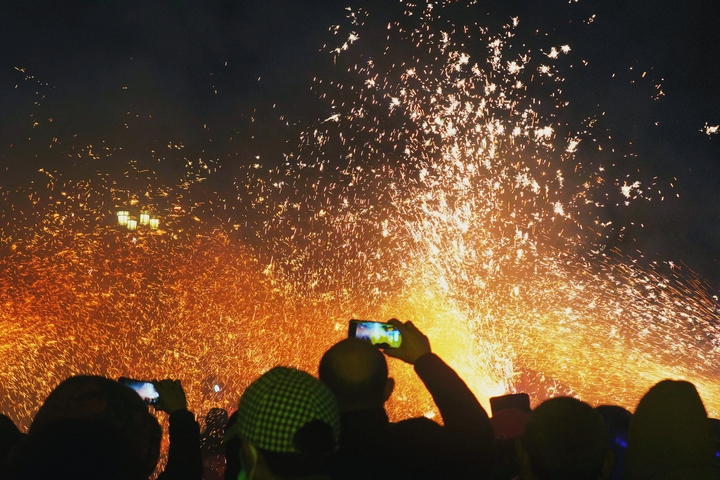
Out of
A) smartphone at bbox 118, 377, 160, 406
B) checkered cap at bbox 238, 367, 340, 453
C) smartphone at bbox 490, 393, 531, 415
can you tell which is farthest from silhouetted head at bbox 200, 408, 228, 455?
checkered cap at bbox 238, 367, 340, 453

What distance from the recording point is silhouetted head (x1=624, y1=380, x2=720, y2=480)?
257cm

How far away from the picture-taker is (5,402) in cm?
1420

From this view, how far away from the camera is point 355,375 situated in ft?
7.59

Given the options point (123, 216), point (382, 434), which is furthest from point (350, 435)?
point (123, 216)

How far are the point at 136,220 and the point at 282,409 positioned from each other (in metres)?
12.8

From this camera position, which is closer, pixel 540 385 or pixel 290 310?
pixel 290 310

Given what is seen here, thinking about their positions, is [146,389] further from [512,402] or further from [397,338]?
[512,402]

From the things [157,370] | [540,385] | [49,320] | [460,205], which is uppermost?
[460,205]

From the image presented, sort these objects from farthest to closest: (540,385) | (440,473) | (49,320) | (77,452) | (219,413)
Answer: (540,385), (49,320), (219,413), (440,473), (77,452)

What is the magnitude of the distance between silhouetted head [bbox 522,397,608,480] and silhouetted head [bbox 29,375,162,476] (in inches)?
51.2

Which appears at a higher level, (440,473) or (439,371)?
(439,371)

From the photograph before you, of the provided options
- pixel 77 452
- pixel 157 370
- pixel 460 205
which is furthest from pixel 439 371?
pixel 157 370

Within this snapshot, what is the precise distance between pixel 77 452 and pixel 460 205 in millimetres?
11747

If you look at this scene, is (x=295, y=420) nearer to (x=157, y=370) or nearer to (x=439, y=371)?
(x=439, y=371)
